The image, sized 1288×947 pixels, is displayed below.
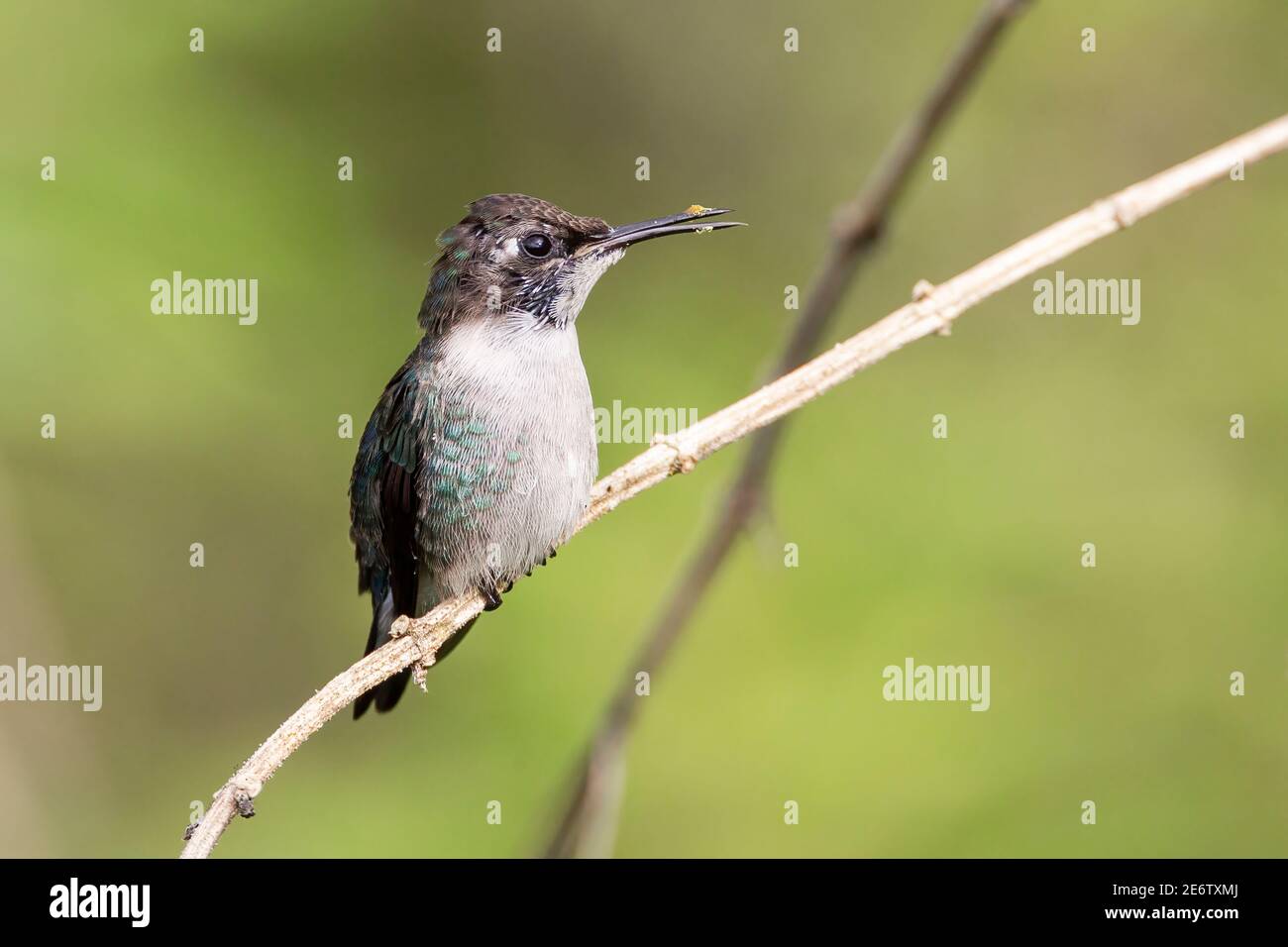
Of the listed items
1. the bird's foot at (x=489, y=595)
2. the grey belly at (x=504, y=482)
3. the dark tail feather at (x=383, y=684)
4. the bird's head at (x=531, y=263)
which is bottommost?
the dark tail feather at (x=383, y=684)

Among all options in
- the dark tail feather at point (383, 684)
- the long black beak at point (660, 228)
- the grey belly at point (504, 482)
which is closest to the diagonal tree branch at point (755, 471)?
the long black beak at point (660, 228)

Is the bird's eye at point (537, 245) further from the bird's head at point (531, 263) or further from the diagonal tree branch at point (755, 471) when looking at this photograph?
the diagonal tree branch at point (755, 471)

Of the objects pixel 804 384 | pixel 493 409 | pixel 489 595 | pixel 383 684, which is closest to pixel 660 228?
pixel 493 409

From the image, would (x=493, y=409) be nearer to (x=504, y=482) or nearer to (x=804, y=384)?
(x=504, y=482)

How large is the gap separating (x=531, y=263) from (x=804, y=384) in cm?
134

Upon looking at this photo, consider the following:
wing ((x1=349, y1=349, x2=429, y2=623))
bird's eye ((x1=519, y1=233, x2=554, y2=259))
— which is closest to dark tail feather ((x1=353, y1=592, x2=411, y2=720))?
wing ((x1=349, y1=349, x2=429, y2=623))

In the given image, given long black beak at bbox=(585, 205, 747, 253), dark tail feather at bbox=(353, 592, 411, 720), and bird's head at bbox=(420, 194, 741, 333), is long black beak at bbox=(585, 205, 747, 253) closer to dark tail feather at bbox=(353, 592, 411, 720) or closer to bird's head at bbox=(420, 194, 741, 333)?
bird's head at bbox=(420, 194, 741, 333)

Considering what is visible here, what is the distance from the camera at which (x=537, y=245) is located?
14.4 ft

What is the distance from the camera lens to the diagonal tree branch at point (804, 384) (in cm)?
287

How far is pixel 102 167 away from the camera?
18.4 ft

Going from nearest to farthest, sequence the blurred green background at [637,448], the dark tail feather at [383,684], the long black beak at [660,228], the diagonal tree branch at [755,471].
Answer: the diagonal tree branch at [755,471], the long black beak at [660,228], the dark tail feather at [383,684], the blurred green background at [637,448]

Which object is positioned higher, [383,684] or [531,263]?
[531,263]

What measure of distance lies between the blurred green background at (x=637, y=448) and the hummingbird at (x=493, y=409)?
1.43 meters

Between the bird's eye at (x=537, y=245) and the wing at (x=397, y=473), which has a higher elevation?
the bird's eye at (x=537, y=245)
